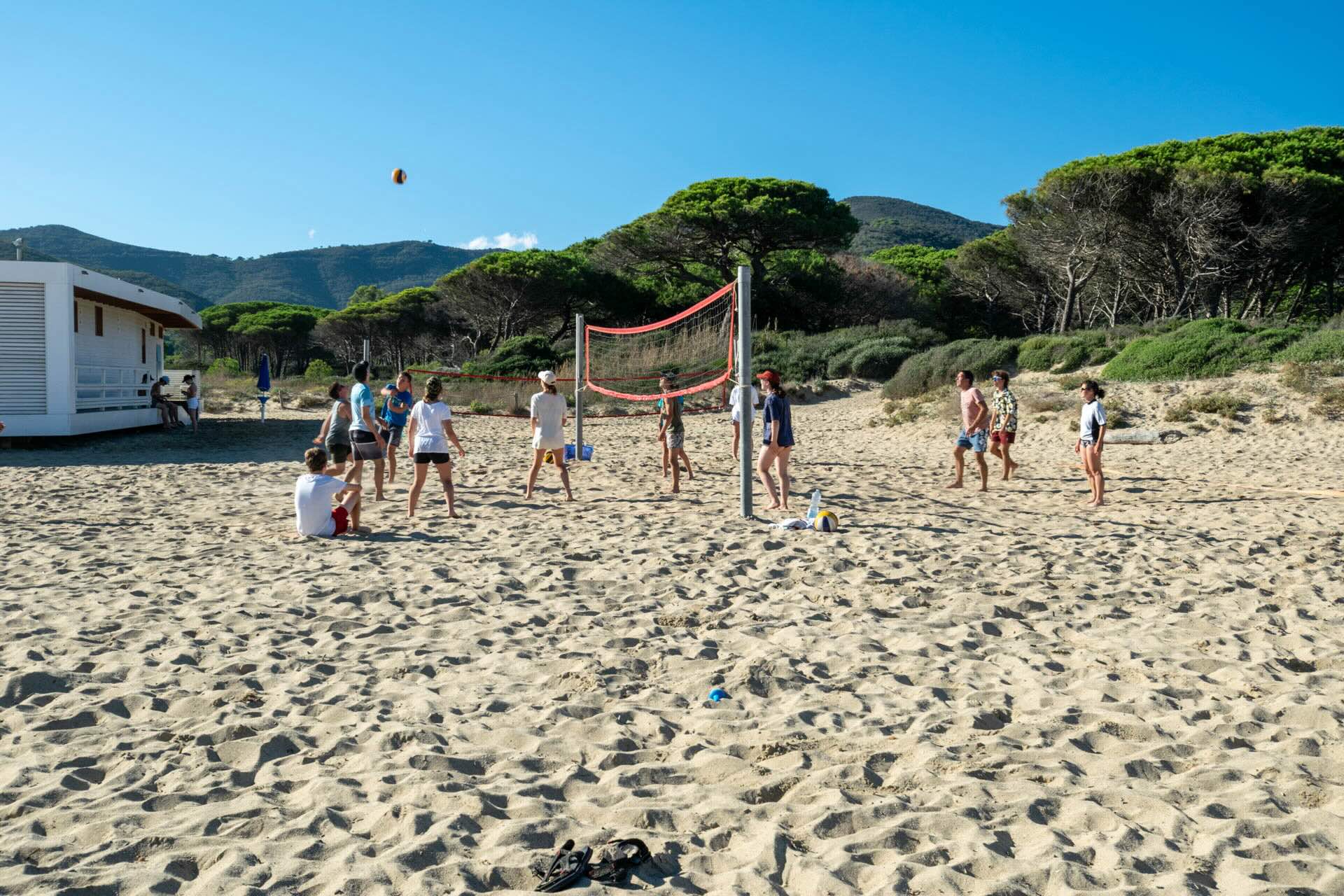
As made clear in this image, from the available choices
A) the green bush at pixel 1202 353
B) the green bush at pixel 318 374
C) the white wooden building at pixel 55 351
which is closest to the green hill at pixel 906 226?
the green bush at pixel 318 374

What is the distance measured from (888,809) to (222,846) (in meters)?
1.86

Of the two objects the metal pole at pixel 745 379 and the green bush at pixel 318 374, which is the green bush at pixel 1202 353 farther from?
the green bush at pixel 318 374

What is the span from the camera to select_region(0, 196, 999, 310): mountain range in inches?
3556

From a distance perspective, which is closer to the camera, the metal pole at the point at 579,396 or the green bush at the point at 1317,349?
the metal pole at the point at 579,396

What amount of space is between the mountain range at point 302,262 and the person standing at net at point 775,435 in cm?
7924

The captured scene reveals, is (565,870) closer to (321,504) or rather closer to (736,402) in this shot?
(321,504)

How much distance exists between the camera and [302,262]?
111m

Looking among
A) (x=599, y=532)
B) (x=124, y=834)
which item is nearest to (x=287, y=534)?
(x=599, y=532)

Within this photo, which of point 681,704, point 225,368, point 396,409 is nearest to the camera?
point 681,704

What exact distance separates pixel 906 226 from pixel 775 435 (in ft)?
288

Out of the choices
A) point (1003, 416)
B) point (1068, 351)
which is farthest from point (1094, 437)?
point (1068, 351)

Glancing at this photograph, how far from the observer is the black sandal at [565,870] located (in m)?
2.31

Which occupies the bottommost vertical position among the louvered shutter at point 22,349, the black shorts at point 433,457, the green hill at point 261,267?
the black shorts at point 433,457

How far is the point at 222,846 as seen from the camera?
248cm
